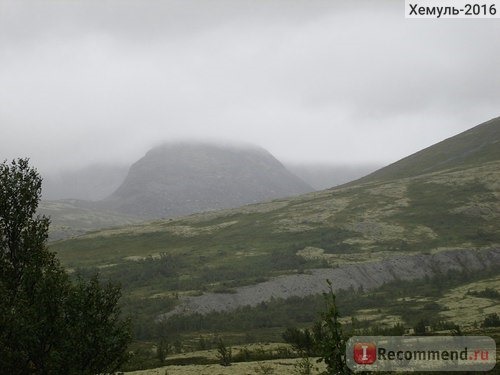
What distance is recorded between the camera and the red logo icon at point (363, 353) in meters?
15.9

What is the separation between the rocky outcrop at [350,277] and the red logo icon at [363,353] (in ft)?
206

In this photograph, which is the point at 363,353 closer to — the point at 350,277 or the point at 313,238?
the point at 350,277

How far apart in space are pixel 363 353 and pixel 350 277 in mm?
77867

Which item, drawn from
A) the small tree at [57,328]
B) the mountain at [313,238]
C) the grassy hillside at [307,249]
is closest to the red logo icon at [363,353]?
the small tree at [57,328]

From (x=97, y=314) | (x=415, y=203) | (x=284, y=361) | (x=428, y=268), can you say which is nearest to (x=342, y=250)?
(x=428, y=268)

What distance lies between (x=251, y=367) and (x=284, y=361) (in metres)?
3.33

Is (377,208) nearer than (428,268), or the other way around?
(428,268)

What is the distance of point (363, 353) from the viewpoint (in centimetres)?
1634

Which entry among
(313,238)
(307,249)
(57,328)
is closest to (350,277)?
(307,249)

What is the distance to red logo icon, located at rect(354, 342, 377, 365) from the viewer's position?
1589 cm

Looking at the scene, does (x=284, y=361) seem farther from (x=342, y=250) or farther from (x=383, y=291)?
(x=342, y=250)

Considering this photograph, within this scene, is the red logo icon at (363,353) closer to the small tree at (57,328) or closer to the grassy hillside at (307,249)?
the small tree at (57,328)

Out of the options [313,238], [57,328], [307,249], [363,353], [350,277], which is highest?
[363,353]

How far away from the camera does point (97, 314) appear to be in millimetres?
23125
